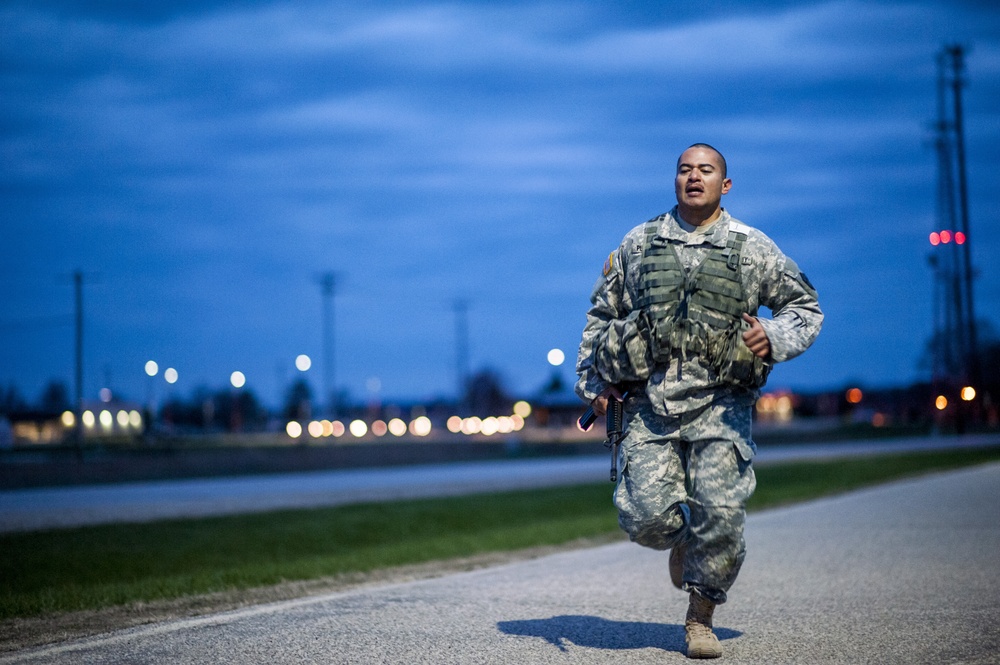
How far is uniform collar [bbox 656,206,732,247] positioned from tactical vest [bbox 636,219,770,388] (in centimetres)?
4

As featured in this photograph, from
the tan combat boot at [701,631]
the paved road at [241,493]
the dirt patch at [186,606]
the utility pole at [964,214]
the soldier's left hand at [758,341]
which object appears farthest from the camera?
the utility pole at [964,214]

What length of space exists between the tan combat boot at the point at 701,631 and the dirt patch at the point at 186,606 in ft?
12.0

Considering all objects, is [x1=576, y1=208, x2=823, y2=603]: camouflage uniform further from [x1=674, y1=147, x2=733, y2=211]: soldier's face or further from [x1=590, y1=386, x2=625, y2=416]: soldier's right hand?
[x1=674, y1=147, x2=733, y2=211]: soldier's face

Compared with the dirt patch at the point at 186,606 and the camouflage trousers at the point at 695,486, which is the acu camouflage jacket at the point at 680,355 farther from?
the dirt patch at the point at 186,606

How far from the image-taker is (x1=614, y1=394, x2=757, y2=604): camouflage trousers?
18.2ft

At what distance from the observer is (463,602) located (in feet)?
25.7

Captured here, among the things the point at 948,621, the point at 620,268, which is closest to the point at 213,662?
the point at 620,268

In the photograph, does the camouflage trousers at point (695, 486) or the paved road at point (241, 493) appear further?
the paved road at point (241, 493)

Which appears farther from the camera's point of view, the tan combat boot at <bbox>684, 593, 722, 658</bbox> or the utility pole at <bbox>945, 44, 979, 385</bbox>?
the utility pole at <bbox>945, 44, 979, 385</bbox>

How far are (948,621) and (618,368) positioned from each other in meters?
2.66

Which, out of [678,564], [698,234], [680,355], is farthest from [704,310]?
[678,564]

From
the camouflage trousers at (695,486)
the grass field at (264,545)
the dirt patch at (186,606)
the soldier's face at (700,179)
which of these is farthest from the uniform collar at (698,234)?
the grass field at (264,545)

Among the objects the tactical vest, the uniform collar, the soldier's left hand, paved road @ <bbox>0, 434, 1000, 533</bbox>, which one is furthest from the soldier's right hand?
paved road @ <bbox>0, 434, 1000, 533</bbox>

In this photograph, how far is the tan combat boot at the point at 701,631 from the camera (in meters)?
5.70
